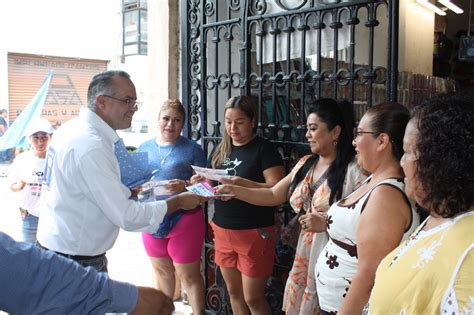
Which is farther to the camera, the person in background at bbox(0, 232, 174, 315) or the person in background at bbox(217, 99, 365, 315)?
the person in background at bbox(217, 99, 365, 315)

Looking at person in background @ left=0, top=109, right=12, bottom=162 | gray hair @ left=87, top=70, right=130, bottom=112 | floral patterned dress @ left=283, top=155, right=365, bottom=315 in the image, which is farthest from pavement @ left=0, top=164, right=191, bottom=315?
person in background @ left=0, top=109, right=12, bottom=162

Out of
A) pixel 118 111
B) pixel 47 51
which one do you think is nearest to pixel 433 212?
pixel 118 111

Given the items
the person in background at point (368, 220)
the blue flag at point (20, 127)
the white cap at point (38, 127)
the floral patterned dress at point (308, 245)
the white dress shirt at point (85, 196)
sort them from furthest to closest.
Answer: the blue flag at point (20, 127) → the white cap at point (38, 127) → the floral patterned dress at point (308, 245) → the white dress shirt at point (85, 196) → the person in background at point (368, 220)

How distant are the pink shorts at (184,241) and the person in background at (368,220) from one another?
5.30ft

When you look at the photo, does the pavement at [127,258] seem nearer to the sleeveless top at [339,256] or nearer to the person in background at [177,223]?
the person in background at [177,223]

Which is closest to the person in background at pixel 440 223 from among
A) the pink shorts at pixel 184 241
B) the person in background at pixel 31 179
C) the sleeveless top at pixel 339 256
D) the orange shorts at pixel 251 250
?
the sleeveless top at pixel 339 256

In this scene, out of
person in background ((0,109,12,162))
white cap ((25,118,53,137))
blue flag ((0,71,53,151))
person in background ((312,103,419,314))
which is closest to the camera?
person in background ((312,103,419,314))

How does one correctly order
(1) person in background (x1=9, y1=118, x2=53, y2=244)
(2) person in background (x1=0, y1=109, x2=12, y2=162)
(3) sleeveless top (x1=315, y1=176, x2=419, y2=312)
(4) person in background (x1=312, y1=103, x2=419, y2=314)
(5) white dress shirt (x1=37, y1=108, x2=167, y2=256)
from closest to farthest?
(4) person in background (x1=312, y1=103, x2=419, y2=314), (3) sleeveless top (x1=315, y1=176, x2=419, y2=312), (5) white dress shirt (x1=37, y1=108, x2=167, y2=256), (1) person in background (x1=9, y1=118, x2=53, y2=244), (2) person in background (x1=0, y1=109, x2=12, y2=162)

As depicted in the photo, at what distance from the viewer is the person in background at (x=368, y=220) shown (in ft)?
6.12

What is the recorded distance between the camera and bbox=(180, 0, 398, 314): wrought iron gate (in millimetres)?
3105

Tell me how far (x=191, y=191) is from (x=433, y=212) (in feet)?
6.46

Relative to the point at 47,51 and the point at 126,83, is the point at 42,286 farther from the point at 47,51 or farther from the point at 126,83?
the point at 47,51

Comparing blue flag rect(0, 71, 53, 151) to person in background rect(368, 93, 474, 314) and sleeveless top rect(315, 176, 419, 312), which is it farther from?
person in background rect(368, 93, 474, 314)

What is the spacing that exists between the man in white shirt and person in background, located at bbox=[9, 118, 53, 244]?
1771 millimetres
